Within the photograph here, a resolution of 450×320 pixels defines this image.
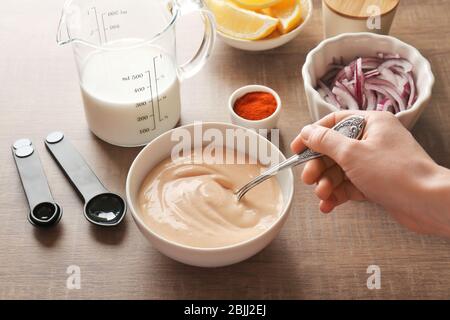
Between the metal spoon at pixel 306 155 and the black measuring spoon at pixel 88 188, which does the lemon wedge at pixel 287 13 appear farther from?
the black measuring spoon at pixel 88 188

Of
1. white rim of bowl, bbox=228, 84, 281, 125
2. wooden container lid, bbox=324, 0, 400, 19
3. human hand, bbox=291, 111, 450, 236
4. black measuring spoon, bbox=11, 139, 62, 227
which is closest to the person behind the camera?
human hand, bbox=291, 111, 450, 236

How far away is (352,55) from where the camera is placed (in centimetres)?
141

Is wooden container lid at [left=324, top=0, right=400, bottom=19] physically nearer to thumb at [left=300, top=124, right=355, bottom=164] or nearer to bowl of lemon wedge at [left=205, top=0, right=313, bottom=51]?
bowl of lemon wedge at [left=205, top=0, right=313, bottom=51]

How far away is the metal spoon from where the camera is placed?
3.63ft

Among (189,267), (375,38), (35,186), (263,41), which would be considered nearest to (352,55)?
(375,38)

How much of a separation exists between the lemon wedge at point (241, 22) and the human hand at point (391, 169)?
0.44 m

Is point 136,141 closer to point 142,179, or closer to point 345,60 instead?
point 142,179

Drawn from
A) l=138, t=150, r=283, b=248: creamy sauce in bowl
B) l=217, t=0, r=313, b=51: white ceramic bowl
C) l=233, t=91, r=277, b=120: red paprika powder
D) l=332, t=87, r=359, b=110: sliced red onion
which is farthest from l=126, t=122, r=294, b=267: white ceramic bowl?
l=217, t=0, r=313, b=51: white ceramic bowl

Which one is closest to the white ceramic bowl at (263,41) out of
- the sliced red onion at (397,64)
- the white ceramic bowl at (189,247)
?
the sliced red onion at (397,64)

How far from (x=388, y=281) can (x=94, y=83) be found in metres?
0.66

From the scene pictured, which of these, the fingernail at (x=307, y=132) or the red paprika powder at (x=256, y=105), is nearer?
the fingernail at (x=307, y=132)

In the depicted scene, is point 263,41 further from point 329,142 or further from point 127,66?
point 329,142

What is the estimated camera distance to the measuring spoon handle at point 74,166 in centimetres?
123

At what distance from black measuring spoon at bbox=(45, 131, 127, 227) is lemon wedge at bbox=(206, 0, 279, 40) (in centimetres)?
46
